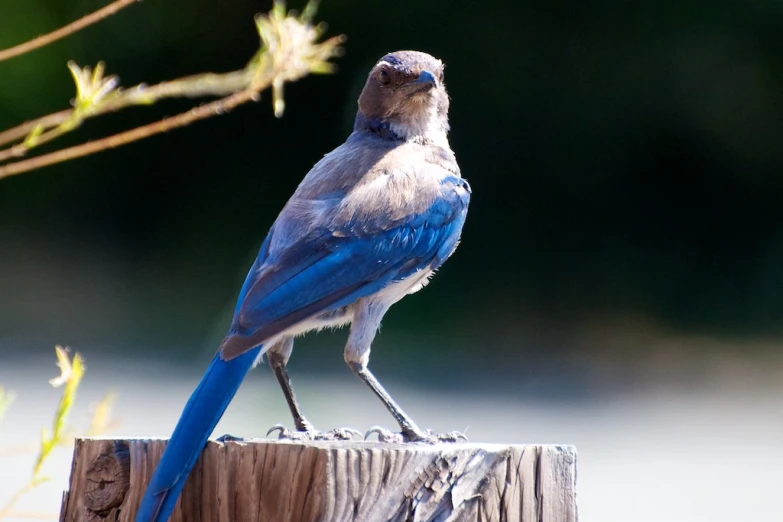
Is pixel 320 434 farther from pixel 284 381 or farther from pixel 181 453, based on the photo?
pixel 181 453

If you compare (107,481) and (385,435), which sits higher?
(385,435)

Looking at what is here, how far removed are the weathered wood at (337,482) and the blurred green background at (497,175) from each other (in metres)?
6.21

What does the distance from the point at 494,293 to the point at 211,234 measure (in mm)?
2177

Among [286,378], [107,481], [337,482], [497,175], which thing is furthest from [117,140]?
[497,175]

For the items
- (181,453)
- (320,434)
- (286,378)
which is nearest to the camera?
(181,453)

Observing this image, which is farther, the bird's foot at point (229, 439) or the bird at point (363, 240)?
the bird at point (363, 240)

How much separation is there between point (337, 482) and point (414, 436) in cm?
87

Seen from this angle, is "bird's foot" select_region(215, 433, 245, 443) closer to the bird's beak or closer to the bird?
the bird

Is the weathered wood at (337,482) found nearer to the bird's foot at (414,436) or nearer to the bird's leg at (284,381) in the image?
the bird's foot at (414,436)

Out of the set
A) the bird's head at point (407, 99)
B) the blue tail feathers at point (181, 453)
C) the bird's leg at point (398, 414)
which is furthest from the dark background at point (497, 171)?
the blue tail feathers at point (181, 453)

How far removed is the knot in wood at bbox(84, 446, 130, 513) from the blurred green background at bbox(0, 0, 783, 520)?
6.23m

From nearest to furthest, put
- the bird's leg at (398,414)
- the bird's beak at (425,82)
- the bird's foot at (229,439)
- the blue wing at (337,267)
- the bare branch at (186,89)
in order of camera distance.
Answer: the bare branch at (186,89)
the bird's foot at (229,439)
the blue wing at (337,267)
the bird's leg at (398,414)
the bird's beak at (425,82)

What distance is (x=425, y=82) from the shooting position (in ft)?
13.2

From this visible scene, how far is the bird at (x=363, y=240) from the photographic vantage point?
10.8 ft
